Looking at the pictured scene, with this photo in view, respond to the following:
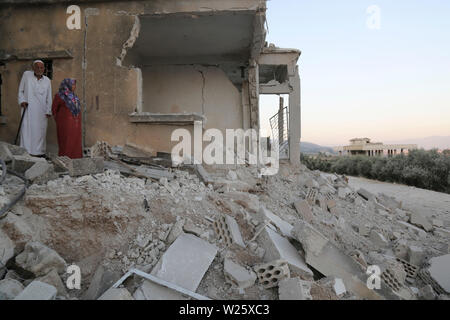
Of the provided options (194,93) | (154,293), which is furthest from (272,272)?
(194,93)

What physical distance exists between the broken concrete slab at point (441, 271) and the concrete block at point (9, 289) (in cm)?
399

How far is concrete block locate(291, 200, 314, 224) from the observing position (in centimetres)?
447

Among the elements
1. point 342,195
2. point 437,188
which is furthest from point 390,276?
point 437,188

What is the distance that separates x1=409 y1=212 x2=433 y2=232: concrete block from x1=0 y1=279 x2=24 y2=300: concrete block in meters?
6.45

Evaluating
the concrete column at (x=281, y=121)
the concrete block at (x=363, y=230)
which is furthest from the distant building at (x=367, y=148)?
the concrete block at (x=363, y=230)

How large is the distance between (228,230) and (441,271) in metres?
2.49

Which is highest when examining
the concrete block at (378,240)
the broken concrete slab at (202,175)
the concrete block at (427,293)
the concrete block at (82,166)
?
the concrete block at (82,166)

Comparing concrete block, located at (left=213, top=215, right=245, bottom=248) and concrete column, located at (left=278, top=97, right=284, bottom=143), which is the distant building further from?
concrete block, located at (left=213, top=215, right=245, bottom=248)

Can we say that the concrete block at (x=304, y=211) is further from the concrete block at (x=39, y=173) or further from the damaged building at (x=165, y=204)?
the concrete block at (x=39, y=173)

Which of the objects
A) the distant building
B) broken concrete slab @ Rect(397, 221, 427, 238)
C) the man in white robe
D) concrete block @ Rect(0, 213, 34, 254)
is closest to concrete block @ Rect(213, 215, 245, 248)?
concrete block @ Rect(0, 213, 34, 254)

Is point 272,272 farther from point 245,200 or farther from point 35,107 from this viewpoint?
point 35,107

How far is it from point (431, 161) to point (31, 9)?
1872 centimetres

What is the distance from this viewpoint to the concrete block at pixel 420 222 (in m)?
5.56

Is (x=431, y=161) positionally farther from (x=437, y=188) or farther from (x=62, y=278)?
(x=62, y=278)
